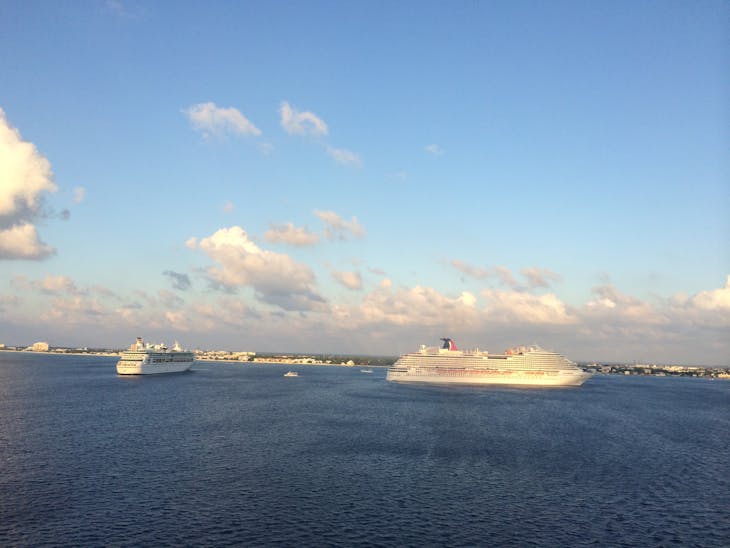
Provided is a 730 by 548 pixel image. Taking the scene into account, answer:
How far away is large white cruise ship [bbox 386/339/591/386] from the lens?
16388 centimetres

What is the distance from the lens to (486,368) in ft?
556

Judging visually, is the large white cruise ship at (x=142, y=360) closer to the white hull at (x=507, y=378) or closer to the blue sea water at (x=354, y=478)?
the blue sea water at (x=354, y=478)

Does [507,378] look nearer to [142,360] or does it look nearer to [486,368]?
[486,368]

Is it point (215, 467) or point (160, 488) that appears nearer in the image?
point (160, 488)

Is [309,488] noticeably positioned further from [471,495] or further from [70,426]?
[70,426]

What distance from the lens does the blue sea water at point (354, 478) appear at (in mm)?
34875

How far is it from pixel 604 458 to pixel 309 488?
39162 millimetres

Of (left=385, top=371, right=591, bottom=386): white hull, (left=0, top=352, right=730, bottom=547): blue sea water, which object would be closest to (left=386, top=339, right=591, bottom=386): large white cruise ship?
(left=385, top=371, right=591, bottom=386): white hull

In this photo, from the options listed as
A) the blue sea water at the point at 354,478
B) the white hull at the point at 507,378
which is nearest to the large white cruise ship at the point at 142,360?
the blue sea water at the point at 354,478

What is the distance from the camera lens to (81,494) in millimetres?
40969

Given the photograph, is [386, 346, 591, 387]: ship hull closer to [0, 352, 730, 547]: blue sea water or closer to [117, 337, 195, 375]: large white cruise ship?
[0, 352, 730, 547]: blue sea water

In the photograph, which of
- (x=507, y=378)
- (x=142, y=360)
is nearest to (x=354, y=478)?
(x=507, y=378)

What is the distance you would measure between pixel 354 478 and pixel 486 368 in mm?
130916

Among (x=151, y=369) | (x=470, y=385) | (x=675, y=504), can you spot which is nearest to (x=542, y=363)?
(x=470, y=385)
